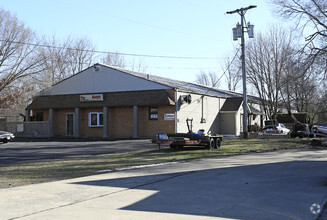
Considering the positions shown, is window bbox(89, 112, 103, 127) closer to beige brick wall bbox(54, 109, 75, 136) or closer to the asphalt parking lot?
beige brick wall bbox(54, 109, 75, 136)

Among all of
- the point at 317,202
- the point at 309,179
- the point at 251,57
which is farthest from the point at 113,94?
the point at 317,202

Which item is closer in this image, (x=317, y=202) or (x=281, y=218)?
(x=281, y=218)

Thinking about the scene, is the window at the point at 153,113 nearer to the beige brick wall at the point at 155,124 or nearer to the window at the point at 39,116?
the beige brick wall at the point at 155,124

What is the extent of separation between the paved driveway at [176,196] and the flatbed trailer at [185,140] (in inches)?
272

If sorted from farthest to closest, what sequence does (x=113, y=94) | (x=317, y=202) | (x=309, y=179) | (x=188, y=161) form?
(x=113, y=94) < (x=188, y=161) < (x=309, y=179) < (x=317, y=202)

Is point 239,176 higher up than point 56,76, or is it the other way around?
point 56,76

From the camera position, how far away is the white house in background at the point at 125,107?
3284 centimetres

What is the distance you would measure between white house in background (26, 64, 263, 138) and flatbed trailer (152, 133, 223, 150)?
11621mm

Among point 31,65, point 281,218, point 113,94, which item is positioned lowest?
point 281,218

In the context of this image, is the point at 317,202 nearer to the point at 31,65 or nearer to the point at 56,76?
the point at 31,65

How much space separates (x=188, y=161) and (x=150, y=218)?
30.7 feet

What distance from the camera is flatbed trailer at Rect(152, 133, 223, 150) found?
61.6 ft

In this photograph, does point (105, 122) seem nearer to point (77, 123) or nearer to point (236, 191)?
point (77, 123)

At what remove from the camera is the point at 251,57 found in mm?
46375
